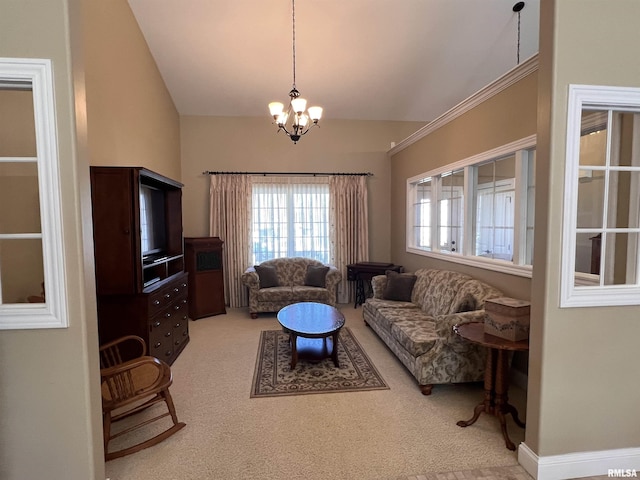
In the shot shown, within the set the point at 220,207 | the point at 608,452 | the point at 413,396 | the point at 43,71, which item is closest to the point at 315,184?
the point at 220,207

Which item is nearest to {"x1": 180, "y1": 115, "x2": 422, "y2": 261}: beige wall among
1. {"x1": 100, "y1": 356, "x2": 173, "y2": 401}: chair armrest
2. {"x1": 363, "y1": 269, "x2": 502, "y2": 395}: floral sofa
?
{"x1": 363, "y1": 269, "x2": 502, "y2": 395}: floral sofa

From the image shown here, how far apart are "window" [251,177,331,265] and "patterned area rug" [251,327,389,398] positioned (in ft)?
7.59

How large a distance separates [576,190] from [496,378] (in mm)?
1409

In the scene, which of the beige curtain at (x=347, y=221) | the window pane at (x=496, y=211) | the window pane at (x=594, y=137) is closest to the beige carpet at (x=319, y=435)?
the window pane at (x=496, y=211)

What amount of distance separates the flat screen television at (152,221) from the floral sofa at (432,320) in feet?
9.32

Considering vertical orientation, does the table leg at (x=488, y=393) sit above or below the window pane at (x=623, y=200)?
below

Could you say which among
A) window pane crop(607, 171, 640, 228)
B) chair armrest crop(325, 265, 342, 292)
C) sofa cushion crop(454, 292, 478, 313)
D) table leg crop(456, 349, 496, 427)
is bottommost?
table leg crop(456, 349, 496, 427)

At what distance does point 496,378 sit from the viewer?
227 centimetres

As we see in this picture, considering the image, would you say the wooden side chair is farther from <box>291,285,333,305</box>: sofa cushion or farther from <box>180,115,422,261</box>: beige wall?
<box>180,115,422,261</box>: beige wall

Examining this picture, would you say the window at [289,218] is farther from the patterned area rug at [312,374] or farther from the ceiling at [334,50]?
the patterned area rug at [312,374]

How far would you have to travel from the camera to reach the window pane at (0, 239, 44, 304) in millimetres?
1979

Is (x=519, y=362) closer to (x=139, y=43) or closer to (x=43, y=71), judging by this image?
(x=43, y=71)

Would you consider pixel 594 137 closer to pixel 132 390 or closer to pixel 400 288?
pixel 400 288

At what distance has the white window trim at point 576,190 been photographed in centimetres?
172
